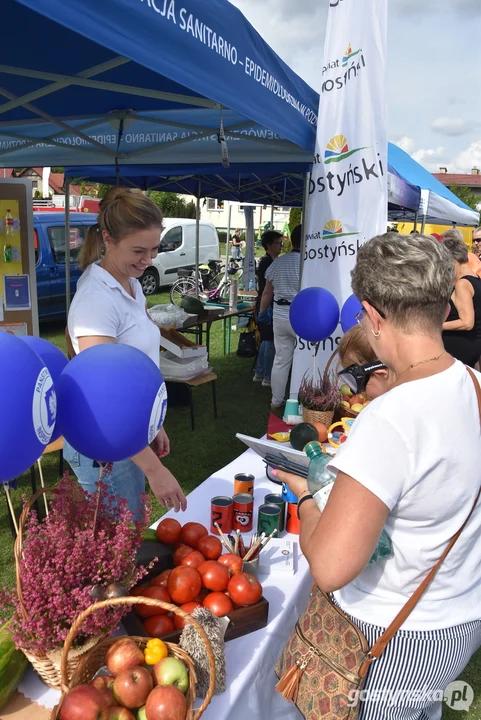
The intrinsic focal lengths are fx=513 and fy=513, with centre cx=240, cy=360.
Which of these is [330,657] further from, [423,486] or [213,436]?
[213,436]

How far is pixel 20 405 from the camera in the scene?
93cm

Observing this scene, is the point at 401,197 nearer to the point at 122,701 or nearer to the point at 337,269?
the point at 337,269

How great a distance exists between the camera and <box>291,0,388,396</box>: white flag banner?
3.45 metres

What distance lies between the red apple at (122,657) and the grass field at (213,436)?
1715mm

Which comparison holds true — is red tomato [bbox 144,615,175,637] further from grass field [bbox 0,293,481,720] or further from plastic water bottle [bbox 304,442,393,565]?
grass field [bbox 0,293,481,720]

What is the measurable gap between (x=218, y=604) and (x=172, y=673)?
0.99ft

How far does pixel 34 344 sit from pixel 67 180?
5412mm

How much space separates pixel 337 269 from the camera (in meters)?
3.71

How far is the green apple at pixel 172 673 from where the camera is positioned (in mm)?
998

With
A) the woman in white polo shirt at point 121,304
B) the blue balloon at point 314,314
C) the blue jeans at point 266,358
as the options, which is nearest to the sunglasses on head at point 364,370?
the blue balloon at point 314,314

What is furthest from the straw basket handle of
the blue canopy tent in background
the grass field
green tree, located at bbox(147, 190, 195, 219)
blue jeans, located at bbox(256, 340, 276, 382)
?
green tree, located at bbox(147, 190, 195, 219)

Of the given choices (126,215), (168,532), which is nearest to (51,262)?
(126,215)

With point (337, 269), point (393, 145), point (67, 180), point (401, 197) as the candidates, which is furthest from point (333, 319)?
point (393, 145)

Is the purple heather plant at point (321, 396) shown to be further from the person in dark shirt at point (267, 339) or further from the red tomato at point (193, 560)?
the person in dark shirt at point (267, 339)
